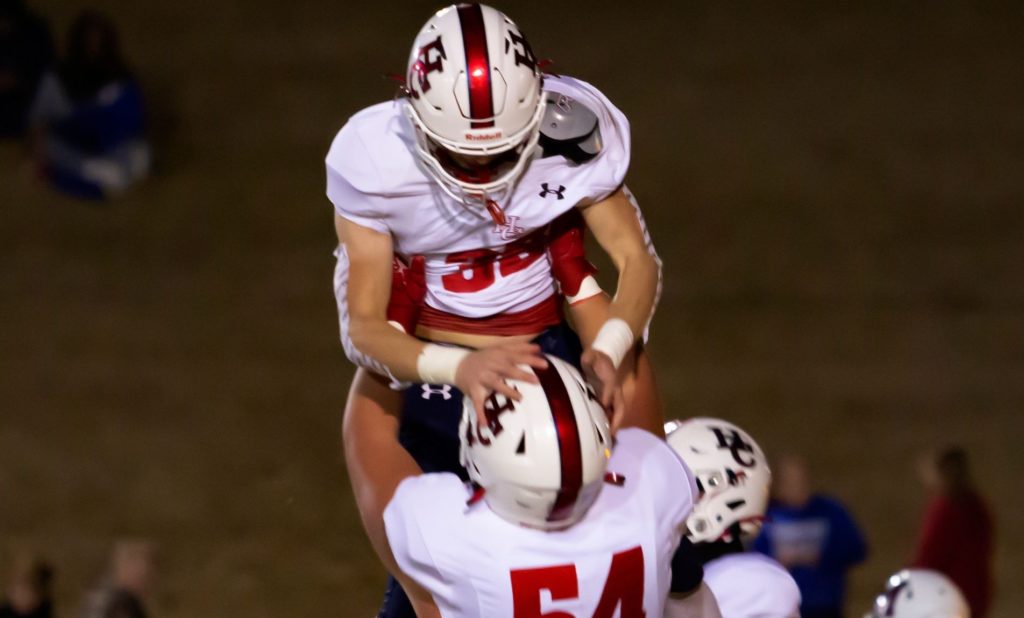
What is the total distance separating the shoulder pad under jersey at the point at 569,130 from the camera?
3.63 m

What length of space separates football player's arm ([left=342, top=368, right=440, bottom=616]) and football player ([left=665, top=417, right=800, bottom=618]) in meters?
0.67

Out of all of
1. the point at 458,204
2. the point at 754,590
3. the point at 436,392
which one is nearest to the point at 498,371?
the point at 458,204

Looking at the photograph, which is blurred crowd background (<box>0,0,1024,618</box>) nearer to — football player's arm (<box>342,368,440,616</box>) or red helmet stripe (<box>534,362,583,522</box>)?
football player's arm (<box>342,368,440,616</box>)

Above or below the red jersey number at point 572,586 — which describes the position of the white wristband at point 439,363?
above

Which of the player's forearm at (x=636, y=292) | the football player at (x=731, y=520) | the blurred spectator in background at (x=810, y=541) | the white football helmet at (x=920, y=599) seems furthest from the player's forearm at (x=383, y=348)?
the blurred spectator in background at (x=810, y=541)

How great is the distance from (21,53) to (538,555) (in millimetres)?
6944

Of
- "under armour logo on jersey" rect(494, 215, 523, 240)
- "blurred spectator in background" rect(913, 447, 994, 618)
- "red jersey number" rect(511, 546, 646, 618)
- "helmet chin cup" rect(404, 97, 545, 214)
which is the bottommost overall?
"blurred spectator in background" rect(913, 447, 994, 618)

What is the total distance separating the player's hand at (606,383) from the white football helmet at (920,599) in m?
1.64

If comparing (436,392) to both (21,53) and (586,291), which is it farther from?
(21,53)

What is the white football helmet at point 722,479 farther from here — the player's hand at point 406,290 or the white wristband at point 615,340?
the player's hand at point 406,290

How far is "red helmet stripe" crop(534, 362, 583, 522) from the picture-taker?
300 cm

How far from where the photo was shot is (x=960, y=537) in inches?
Result: 258

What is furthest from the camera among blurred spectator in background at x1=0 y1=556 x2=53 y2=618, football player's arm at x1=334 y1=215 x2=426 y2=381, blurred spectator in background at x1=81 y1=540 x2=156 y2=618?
blurred spectator in background at x1=0 y1=556 x2=53 y2=618

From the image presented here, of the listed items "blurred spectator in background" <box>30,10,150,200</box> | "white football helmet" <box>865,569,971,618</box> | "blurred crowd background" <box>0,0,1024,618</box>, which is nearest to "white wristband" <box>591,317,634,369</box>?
"white football helmet" <box>865,569,971,618</box>
